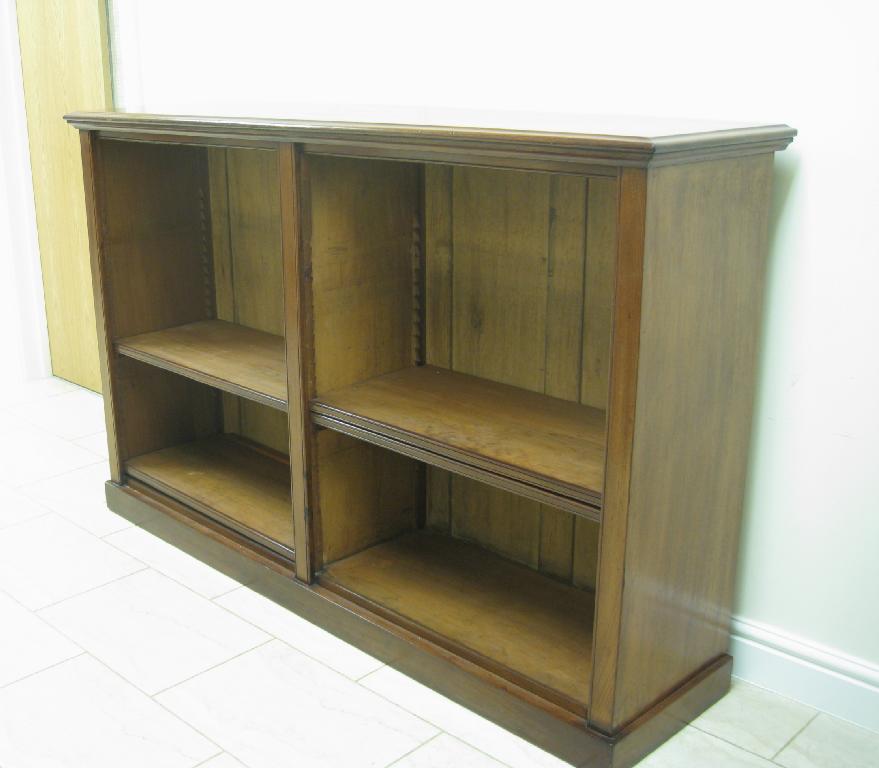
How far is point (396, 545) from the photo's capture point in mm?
2242

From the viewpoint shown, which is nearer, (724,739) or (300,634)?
(724,739)

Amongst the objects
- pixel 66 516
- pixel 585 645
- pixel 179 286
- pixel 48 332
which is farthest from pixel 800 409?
pixel 48 332

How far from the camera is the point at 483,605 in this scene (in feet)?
6.55

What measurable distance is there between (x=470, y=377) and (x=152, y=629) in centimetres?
84

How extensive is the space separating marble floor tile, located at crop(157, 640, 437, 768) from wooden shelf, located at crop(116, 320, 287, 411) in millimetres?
533

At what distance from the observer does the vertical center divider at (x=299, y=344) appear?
1896mm

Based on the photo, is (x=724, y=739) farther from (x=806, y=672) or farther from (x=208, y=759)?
(x=208, y=759)

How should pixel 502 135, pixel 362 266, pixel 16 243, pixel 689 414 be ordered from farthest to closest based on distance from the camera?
pixel 16 243 → pixel 362 266 → pixel 689 414 → pixel 502 135

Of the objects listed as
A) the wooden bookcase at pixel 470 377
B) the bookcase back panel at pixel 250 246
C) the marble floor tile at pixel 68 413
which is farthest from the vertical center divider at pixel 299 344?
the marble floor tile at pixel 68 413

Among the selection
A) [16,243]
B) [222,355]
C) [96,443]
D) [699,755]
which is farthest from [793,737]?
[16,243]

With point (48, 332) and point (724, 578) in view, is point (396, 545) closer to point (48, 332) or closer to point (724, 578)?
point (724, 578)

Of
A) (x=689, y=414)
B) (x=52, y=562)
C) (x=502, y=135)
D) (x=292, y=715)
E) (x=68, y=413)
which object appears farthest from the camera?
(x=68, y=413)

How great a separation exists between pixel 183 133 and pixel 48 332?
2.01 metres

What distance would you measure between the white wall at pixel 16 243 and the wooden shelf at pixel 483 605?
2180 mm
